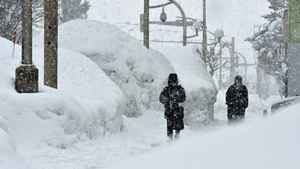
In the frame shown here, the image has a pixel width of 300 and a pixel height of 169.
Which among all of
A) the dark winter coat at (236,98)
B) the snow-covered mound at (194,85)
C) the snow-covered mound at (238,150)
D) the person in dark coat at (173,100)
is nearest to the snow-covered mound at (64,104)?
the person in dark coat at (173,100)

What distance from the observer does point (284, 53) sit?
33.2m

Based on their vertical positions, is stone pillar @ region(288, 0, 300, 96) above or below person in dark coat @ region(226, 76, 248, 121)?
above

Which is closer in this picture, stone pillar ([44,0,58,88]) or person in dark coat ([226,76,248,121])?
stone pillar ([44,0,58,88])

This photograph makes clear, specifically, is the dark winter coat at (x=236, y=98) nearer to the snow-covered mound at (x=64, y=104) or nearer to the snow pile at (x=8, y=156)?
the snow-covered mound at (x=64, y=104)

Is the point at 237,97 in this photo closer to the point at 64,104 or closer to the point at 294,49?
the point at 64,104

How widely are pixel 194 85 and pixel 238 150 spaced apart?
19380 mm

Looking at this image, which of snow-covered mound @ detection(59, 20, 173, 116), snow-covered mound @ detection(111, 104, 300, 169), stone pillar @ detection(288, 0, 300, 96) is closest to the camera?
snow-covered mound @ detection(111, 104, 300, 169)

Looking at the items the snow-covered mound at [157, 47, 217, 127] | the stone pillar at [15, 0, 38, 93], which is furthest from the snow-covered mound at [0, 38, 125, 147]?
the snow-covered mound at [157, 47, 217, 127]

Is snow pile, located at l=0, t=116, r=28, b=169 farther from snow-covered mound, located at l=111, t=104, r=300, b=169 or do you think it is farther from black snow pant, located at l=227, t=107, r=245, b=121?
black snow pant, located at l=227, t=107, r=245, b=121

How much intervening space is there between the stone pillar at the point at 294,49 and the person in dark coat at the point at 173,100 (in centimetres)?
1085

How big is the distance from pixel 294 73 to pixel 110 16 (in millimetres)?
162734

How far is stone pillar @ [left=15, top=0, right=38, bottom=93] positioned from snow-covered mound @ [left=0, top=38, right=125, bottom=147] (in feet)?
0.64

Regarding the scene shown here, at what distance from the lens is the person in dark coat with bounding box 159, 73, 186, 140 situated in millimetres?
10930

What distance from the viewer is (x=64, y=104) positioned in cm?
1065
